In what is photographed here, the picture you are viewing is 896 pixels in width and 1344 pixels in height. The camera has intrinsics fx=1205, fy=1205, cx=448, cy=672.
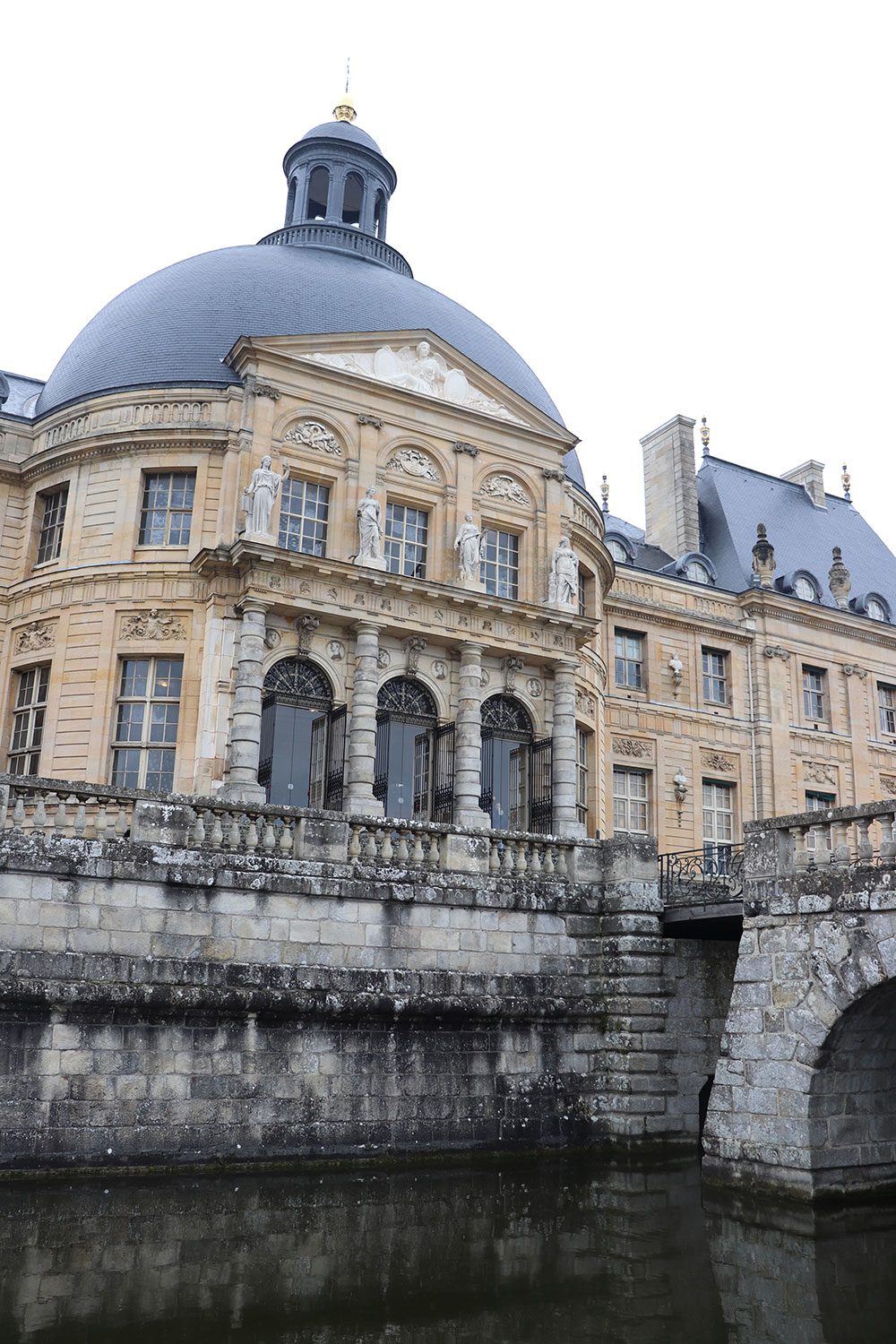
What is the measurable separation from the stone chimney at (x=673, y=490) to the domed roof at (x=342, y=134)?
37.0 feet

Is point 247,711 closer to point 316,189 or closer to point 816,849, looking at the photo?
point 816,849

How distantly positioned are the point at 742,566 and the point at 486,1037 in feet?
68.8

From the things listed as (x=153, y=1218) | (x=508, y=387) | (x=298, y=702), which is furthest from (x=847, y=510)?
(x=153, y=1218)

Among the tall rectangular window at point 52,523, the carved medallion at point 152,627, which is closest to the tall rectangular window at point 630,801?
the carved medallion at point 152,627

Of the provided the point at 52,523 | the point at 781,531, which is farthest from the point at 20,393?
the point at 781,531

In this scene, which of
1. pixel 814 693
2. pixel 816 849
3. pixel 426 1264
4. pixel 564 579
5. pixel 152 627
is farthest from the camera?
pixel 814 693

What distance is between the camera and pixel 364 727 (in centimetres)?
2197

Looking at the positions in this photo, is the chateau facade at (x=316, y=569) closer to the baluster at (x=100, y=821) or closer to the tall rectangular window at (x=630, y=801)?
the tall rectangular window at (x=630, y=801)

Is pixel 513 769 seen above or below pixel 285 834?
above

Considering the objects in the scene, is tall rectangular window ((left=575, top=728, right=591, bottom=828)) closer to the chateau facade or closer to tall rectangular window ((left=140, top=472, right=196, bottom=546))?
the chateau facade

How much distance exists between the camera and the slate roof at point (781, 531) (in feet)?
111

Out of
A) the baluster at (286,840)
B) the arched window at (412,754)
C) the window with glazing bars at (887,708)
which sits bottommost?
the baluster at (286,840)

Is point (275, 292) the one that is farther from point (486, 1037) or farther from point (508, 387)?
point (486, 1037)

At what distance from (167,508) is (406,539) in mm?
4719
